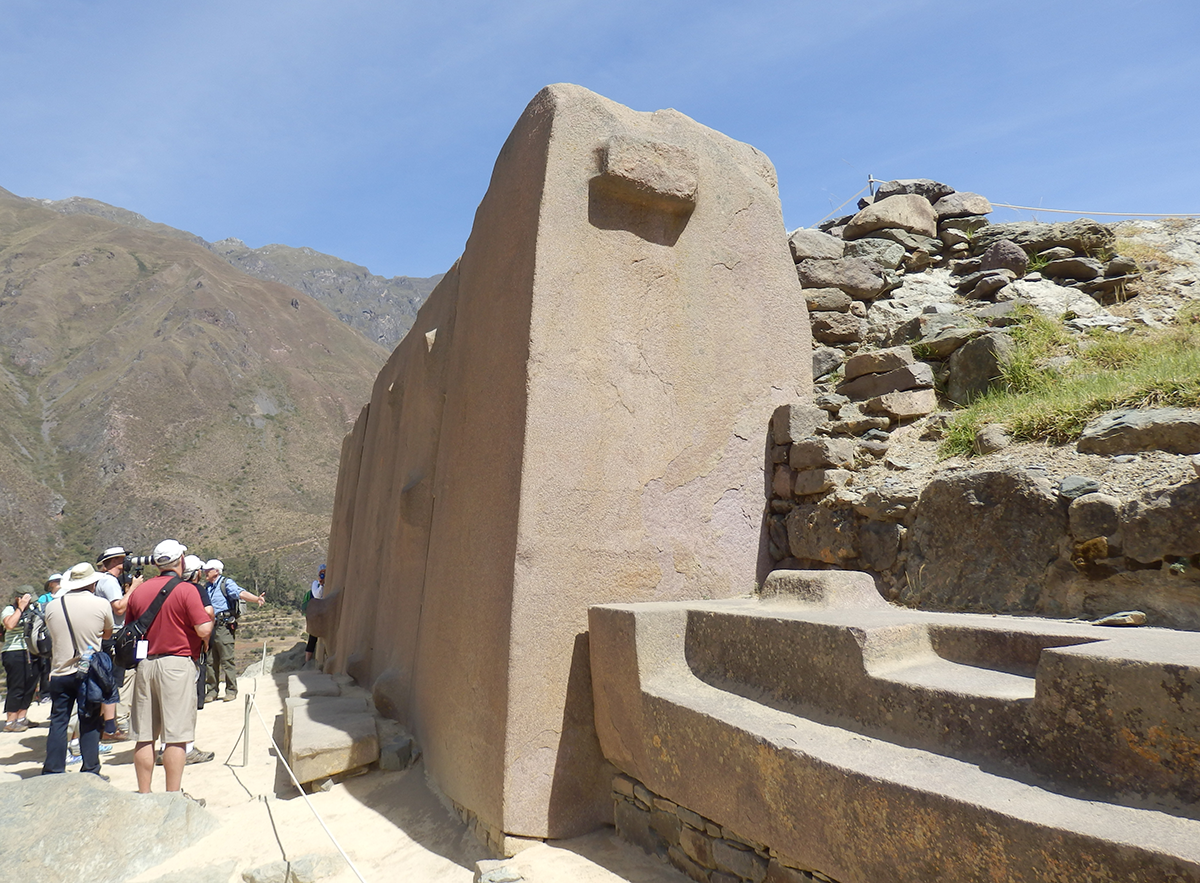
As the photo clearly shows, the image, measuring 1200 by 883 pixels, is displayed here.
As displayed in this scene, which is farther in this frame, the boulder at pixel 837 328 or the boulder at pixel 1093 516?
the boulder at pixel 837 328

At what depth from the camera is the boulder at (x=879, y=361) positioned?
4.37 m

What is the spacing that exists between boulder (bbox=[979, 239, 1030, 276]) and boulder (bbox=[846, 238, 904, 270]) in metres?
0.57

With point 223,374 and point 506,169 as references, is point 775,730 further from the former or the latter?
point 223,374

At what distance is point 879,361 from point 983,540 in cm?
150

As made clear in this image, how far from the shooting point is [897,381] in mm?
4305

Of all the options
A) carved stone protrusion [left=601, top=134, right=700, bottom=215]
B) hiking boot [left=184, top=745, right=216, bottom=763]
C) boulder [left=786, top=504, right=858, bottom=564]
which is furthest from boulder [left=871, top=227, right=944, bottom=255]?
hiking boot [left=184, top=745, right=216, bottom=763]

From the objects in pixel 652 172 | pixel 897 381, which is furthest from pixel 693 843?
pixel 652 172

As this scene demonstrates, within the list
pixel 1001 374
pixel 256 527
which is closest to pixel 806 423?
pixel 1001 374

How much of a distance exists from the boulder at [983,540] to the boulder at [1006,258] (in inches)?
99.2

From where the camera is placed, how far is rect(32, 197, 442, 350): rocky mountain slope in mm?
99938

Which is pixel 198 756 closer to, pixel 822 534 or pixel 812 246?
pixel 822 534

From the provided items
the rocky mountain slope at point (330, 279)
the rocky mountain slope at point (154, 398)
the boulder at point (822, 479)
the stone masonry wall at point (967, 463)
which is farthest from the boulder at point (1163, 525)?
the rocky mountain slope at point (330, 279)

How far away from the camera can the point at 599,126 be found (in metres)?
3.88

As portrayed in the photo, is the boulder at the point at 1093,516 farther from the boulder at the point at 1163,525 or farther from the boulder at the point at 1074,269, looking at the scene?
the boulder at the point at 1074,269
